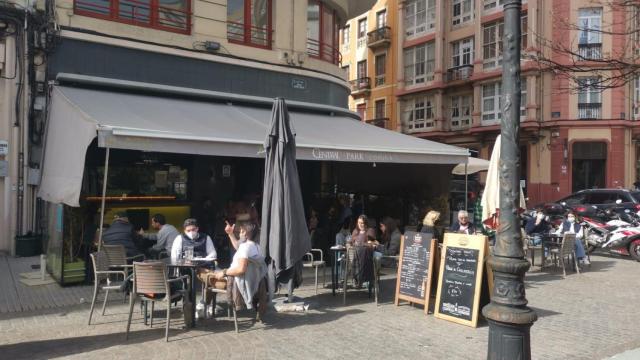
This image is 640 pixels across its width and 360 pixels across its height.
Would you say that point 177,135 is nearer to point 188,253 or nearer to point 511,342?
point 188,253

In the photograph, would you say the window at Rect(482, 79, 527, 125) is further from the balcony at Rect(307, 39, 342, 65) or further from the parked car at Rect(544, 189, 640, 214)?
the balcony at Rect(307, 39, 342, 65)

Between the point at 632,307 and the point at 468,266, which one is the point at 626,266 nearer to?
the point at 632,307

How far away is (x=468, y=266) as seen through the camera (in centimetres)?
672

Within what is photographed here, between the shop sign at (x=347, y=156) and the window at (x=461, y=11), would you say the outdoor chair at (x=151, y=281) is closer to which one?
the shop sign at (x=347, y=156)

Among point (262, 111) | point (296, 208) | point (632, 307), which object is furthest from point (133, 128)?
point (632, 307)

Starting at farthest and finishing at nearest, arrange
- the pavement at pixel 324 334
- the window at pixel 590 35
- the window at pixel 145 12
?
1. the window at pixel 590 35
2. the window at pixel 145 12
3. the pavement at pixel 324 334

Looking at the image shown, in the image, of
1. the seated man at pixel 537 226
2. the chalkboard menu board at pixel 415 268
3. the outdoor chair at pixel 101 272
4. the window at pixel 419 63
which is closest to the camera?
the outdoor chair at pixel 101 272

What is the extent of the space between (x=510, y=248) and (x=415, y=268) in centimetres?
354

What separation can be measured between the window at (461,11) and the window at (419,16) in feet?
4.60

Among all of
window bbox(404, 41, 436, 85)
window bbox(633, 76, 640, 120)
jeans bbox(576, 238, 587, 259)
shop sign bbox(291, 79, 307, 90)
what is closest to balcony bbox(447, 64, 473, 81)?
window bbox(404, 41, 436, 85)

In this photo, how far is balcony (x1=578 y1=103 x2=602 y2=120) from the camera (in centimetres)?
2662

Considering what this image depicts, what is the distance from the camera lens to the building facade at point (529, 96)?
86.4ft

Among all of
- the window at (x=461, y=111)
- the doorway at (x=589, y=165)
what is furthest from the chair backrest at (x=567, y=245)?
the window at (x=461, y=111)

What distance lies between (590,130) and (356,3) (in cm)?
1593
